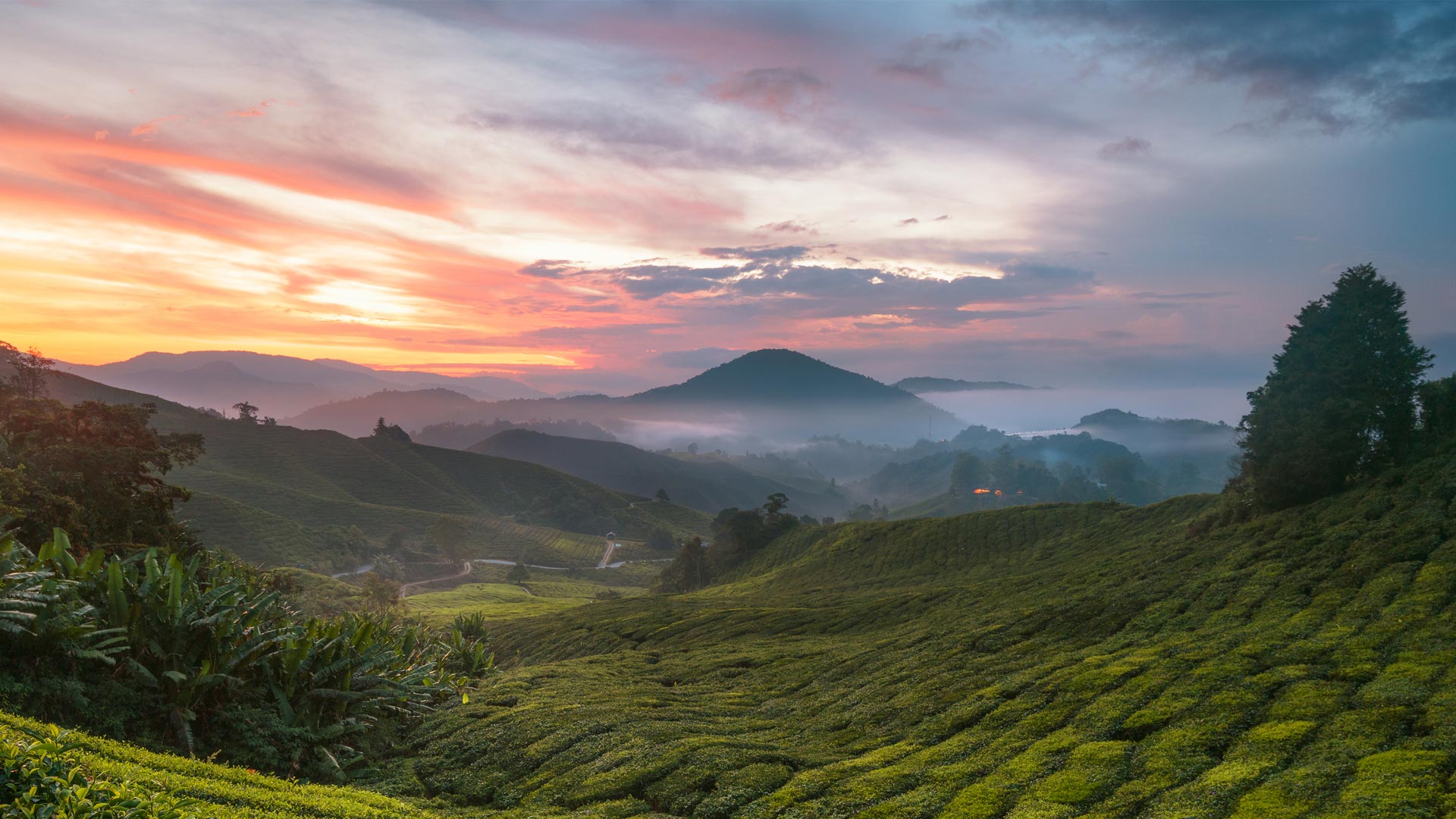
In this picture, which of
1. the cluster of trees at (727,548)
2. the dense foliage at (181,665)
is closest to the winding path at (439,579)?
the cluster of trees at (727,548)

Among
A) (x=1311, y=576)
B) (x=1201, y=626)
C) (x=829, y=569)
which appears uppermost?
(x=1311, y=576)

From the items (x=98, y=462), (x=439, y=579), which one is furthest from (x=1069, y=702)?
(x=439, y=579)

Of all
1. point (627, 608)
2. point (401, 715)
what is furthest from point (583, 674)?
point (627, 608)

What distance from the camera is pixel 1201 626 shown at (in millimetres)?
30844

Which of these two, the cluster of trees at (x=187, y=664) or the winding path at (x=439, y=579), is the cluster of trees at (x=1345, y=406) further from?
the winding path at (x=439, y=579)

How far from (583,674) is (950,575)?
4782 centimetres

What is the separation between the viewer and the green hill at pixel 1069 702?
53.8 feet

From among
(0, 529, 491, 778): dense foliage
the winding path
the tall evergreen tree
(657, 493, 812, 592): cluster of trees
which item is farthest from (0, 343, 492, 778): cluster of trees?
the winding path

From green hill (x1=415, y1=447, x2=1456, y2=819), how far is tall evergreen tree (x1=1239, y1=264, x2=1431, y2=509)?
3.20 m

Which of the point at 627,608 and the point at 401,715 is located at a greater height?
the point at 401,715

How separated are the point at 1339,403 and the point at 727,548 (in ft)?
297

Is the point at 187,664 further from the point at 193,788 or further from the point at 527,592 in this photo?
the point at 527,592

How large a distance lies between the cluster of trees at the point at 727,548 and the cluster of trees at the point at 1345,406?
77.7 meters

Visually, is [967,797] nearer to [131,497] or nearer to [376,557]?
[131,497]
